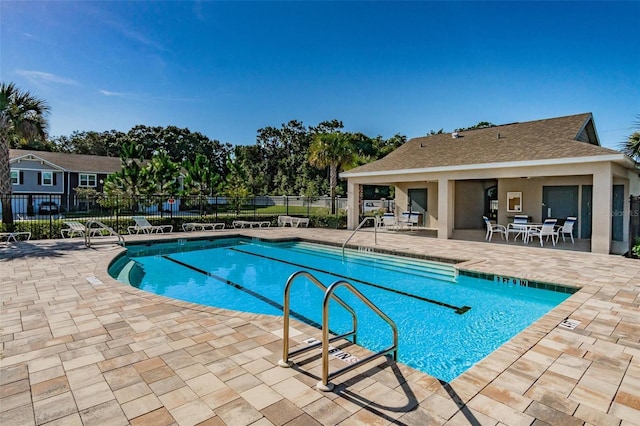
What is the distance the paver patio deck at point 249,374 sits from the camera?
8.82 ft

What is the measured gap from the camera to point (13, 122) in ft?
41.7

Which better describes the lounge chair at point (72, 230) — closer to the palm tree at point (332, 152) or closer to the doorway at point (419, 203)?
the palm tree at point (332, 152)

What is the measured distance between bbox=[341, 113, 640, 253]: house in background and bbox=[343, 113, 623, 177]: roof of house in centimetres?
3

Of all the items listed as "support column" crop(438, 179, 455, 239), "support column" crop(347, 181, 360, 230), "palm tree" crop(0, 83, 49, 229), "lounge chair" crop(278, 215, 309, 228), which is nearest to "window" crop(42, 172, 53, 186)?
"palm tree" crop(0, 83, 49, 229)

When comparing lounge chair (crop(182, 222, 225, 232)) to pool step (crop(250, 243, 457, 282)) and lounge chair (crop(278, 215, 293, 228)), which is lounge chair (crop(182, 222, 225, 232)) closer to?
lounge chair (crop(278, 215, 293, 228))

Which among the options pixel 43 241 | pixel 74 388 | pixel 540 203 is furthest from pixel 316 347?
pixel 540 203

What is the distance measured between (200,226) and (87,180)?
1944cm

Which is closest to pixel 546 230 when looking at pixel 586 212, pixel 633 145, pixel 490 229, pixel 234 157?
pixel 490 229

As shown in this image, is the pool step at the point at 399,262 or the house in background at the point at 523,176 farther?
the house in background at the point at 523,176

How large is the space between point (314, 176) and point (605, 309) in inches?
1408

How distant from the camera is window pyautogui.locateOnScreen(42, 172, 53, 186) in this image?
27.4m

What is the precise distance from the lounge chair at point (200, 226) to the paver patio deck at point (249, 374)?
10.8 metres

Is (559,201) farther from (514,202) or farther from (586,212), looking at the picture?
(514,202)

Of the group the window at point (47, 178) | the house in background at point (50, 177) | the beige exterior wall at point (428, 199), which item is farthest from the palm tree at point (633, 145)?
the window at point (47, 178)
